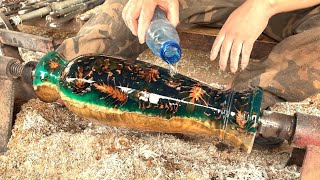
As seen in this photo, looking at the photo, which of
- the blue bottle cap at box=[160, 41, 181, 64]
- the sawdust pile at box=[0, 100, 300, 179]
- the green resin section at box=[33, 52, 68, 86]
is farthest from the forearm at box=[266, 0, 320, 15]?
the green resin section at box=[33, 52, 68, 86]

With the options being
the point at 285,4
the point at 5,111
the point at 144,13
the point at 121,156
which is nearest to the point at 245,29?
the point at 285,4

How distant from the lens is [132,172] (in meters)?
1.50

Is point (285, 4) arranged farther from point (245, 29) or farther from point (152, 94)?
point (152, 94)

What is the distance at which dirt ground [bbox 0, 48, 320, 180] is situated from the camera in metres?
1.52

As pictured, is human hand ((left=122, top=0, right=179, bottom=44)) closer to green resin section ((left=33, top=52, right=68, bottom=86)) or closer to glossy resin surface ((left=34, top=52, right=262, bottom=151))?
glossy resin surface ((left=34, top=52, right=262, bottom=151))

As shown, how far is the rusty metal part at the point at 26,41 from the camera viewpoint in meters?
2.04

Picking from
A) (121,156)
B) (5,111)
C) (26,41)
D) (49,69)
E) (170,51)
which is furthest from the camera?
(26,41)

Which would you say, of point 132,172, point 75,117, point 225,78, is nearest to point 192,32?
point 225,78

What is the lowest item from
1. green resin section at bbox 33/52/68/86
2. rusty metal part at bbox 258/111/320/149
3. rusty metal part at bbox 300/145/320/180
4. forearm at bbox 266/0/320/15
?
rusty metal part at bbox 300/145/320/180

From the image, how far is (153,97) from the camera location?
1239mm

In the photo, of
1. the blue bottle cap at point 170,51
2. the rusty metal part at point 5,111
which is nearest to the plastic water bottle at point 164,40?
the blue bottle cap at point 170,51

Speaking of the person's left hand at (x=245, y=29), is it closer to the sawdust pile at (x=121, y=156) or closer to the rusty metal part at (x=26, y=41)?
the sawdust pile at (x=121, y=156)

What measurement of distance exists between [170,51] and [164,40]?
42 mm

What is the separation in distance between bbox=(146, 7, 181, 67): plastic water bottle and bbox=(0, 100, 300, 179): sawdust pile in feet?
1.62
